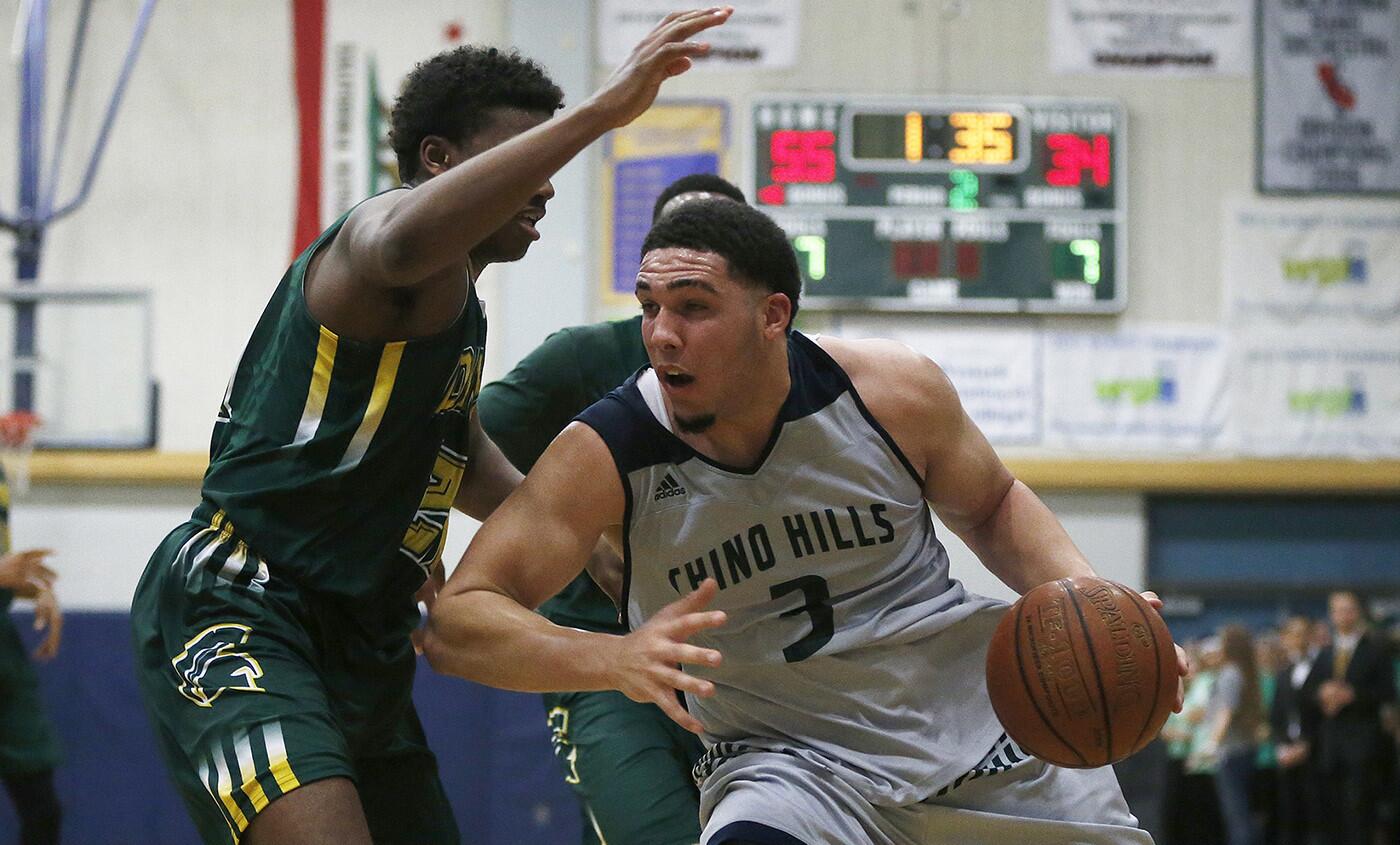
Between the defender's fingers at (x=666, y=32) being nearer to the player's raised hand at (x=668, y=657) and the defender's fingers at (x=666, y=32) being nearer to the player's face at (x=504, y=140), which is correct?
the player's face at (x=504, y=140)

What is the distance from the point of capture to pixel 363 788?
305 centimetres

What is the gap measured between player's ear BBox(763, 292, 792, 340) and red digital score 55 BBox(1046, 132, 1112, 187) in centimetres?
683

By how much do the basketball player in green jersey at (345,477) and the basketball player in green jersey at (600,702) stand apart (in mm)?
728

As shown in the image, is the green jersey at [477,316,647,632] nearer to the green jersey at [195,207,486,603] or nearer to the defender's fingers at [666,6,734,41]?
the green jersey at [195,207,486,603]

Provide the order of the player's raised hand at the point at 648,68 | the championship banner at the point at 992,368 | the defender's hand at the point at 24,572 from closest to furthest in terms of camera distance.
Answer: the player's raised hand at the point at 648,68
the defender's hand at the point at 24,572
the championship banner at the point at 992,368

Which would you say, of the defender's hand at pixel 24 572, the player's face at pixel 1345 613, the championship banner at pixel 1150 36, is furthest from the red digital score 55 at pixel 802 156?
the defender's hand at pixel 24 572

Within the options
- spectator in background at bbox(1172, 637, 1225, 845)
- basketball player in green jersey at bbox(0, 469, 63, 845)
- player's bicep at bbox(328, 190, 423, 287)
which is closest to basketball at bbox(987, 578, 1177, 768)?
player's bicep at bbox(328, 190, 423, 287)

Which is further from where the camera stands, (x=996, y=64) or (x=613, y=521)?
(x=996, y=64)

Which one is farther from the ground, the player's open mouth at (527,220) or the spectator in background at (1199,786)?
the player's open mouth at (527,220)

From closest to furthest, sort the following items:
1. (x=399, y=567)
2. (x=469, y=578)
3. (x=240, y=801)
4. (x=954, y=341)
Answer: (x=240, y=801) < (x=469, y=578) < (x=399, y=567) < (x=954, y=341)

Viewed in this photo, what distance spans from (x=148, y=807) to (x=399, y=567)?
6975mm

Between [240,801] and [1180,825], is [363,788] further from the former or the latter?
[1180,825]

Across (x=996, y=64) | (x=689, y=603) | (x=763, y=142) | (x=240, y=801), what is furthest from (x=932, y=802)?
(x=996, y=64)

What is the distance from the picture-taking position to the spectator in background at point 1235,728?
930 cm
